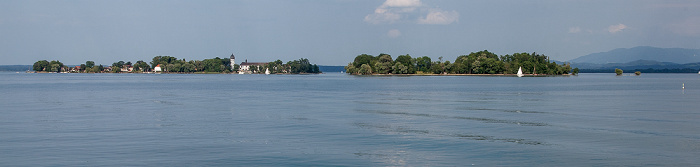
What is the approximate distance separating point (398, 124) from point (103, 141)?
12.9 metres

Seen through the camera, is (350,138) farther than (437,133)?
No

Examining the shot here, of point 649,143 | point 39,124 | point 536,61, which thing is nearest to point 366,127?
point 649,143

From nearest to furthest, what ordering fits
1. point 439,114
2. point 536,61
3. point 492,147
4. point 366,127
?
point 492,147 → point 366,127 → point 439,114 → point 536,61

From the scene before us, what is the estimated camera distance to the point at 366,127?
88.5 feet

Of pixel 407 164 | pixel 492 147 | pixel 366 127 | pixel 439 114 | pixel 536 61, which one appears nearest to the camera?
pixel 407 164

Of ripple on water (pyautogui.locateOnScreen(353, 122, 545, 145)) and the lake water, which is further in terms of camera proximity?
ripple on water (pyautogui.locateOnScreen(353, 122, 545, 145))

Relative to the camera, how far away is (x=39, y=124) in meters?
28.0

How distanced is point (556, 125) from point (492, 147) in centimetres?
873

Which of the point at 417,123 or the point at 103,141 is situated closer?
the point at 103,141

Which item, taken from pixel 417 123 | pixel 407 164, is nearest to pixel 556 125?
pixel 417 123

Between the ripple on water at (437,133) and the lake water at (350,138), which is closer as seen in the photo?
the lake water at (350,138)

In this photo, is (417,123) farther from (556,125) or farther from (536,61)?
(536,61)

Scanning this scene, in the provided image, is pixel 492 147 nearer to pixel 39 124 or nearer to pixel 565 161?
pixel 565 161

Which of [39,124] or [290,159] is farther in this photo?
[39,124]
